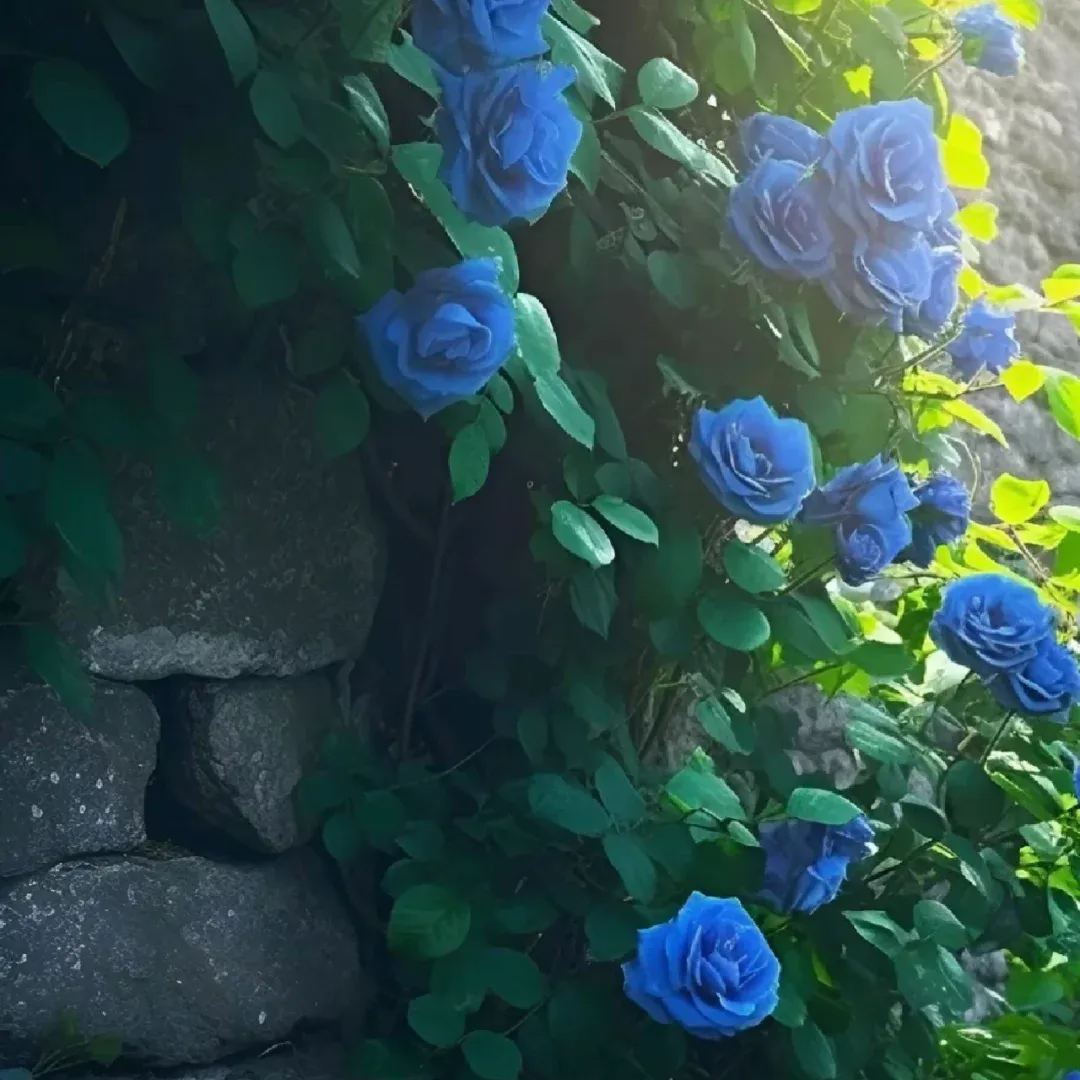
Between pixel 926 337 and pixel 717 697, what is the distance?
408mm

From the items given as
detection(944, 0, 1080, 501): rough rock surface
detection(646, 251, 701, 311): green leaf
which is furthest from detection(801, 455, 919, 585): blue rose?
detection(944, 0, 1080, 501): rough rock surface

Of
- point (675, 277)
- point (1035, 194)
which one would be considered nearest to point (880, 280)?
point (675, 277)

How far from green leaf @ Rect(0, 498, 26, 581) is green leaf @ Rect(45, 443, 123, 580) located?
0.08 feet

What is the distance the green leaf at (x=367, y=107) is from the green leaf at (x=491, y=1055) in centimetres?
73

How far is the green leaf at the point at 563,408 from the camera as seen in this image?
1030mm

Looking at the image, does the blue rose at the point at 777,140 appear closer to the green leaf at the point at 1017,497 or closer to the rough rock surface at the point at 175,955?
the green leaf at the point at 1017,497

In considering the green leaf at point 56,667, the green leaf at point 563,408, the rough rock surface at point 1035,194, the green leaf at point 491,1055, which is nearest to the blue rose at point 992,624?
the green leaf at point 563,408

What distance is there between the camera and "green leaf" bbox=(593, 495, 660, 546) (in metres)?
1.12

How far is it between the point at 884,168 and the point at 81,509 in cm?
71

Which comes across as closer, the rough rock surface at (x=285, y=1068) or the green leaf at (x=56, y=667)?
the green leaf at (x=56, y=667)

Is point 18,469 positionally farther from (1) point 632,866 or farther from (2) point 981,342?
(2) point 981,342

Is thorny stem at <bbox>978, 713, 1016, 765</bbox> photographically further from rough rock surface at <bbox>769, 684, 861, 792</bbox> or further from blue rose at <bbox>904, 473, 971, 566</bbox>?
rough rock surface at <bbox>769, 684, 861, 792</bbox>

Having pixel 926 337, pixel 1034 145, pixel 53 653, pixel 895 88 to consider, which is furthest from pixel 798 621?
pixel 1034 145

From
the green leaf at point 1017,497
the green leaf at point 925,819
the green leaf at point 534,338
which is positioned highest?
the green leaf at point 534,338
